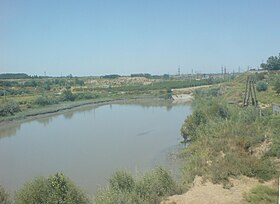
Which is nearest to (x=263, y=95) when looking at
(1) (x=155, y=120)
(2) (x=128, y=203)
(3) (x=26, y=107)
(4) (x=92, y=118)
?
(1) (x=155, y=120)

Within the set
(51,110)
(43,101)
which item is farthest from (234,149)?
(43,101)

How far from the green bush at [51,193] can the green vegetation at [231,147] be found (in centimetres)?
485

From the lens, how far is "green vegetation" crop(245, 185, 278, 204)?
10.9 m

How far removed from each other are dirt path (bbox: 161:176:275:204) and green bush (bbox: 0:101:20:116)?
4090 cm

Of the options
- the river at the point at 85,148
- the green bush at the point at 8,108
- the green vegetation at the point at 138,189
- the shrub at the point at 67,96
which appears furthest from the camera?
the shrub at the point at 67,96

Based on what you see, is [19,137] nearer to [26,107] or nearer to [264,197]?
[26,107]

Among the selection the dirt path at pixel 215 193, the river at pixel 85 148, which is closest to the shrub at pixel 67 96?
the river at pixel 85 148

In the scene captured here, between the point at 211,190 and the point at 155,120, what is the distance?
33.7 m

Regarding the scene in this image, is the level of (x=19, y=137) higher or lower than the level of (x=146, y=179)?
lower

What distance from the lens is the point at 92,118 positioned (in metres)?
52.1

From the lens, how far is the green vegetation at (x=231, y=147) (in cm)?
1448

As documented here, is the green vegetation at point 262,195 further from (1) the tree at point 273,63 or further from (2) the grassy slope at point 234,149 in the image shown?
(1) the tree at point 273,63

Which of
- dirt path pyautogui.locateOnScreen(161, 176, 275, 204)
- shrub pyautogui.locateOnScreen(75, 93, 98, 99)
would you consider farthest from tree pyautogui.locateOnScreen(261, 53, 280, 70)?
dirt path pyautogui.locateOnScreen(161, 176, 275, 204)

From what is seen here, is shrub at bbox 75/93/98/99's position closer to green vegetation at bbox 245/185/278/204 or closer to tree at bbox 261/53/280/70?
tree at bbox 261/53/280/70
